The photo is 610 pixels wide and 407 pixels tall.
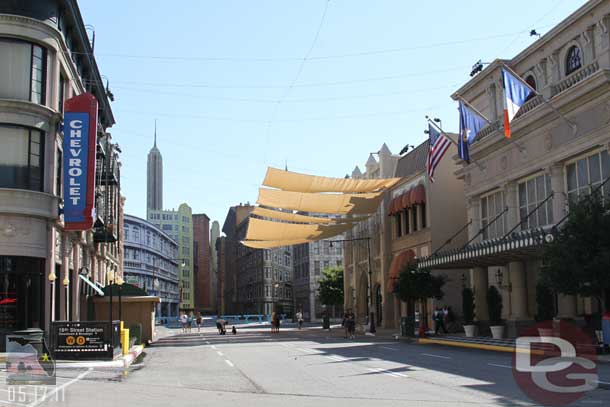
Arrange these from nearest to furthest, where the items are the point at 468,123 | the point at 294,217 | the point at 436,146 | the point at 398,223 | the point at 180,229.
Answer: the point at 468,123, the point at 436,146, the point at 398,223, the point at 294,217, the point at 180,229

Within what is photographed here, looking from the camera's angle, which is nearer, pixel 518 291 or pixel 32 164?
pixel 32 164

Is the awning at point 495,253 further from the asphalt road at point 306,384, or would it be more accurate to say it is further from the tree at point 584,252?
the asphalt road at point 306,384

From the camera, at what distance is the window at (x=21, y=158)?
95.5 feet

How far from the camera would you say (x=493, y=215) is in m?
41.5

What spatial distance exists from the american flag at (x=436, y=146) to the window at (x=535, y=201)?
14.9 ft

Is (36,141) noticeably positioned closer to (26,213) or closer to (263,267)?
(26,213)

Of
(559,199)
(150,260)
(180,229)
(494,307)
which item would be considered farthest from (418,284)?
(180,229)

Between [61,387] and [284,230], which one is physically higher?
[284,230]

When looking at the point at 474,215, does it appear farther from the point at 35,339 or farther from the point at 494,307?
the point at 35,339

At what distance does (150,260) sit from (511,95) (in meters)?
117

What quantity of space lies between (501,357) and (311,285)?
96491 millimetres

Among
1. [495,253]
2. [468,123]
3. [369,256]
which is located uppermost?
[468,123]

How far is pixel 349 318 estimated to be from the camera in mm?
45562

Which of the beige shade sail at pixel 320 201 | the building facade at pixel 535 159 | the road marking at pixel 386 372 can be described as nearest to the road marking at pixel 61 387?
the road marking at pixel 386 372
